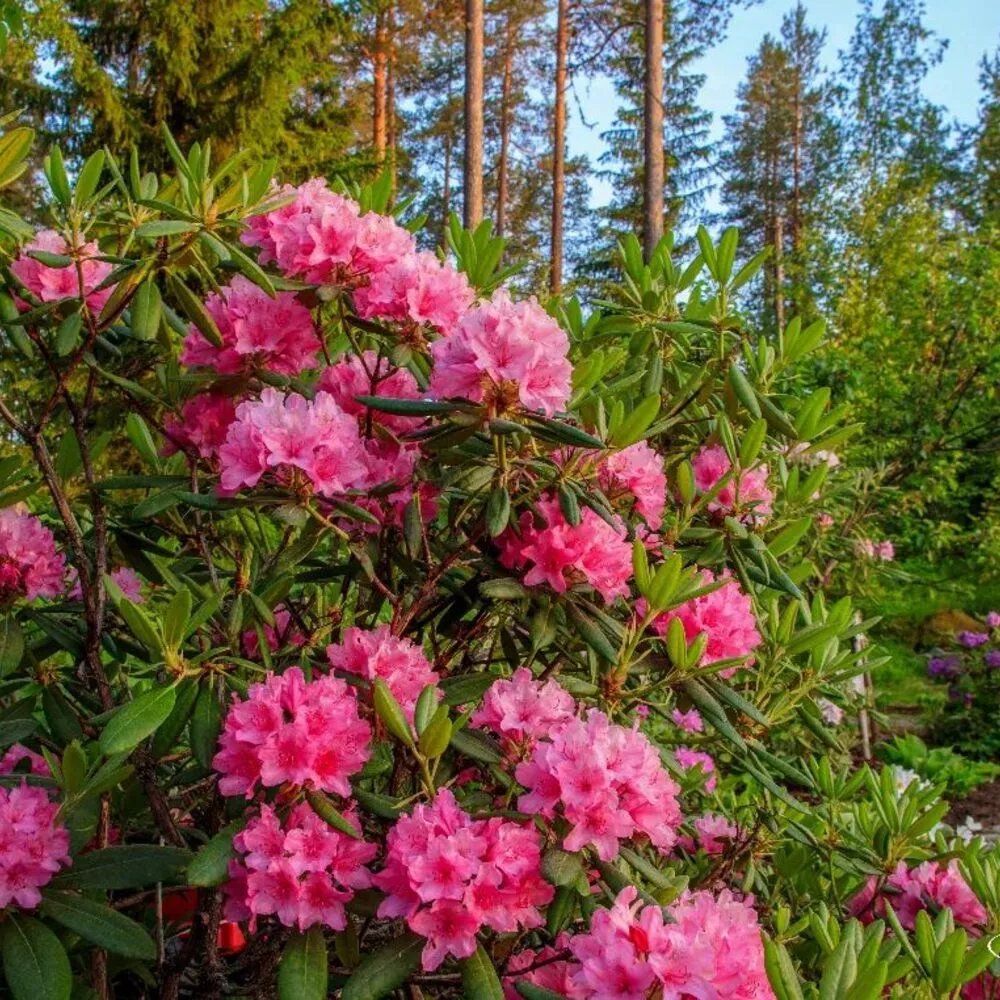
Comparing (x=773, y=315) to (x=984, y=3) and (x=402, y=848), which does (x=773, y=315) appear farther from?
(x=402, y=848)

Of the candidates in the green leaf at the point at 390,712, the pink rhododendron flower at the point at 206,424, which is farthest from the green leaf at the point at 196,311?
the green leaf at the point at 390,712

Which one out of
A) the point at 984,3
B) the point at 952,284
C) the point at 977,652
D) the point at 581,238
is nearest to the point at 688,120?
the point at 581,238

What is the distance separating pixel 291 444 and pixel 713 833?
1.34 m

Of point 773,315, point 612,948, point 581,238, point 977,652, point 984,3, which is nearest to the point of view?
point 612,948

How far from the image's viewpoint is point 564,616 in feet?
4.59

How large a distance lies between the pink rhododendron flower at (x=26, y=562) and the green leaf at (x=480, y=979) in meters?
0.85

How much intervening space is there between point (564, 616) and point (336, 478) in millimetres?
377

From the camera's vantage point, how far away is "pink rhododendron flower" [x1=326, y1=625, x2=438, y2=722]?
1.29m

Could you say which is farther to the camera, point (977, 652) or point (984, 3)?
point (984, 3)

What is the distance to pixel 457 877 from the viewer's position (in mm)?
1082

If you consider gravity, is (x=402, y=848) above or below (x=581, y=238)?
below

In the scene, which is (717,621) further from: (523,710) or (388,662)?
(388,662)

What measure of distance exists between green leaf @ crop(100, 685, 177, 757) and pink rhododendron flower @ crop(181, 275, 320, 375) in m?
0.53

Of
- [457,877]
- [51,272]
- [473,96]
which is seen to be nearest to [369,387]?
[51,272]
